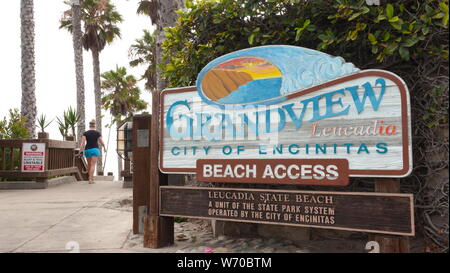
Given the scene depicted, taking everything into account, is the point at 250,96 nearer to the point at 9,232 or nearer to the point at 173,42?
the point at 173,42

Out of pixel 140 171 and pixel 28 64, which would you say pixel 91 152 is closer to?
pixel 28 64

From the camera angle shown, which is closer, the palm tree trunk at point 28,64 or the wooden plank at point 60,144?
the wooden plank at point 60,144

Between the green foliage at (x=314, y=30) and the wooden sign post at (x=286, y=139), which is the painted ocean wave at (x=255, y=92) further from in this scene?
the green foliage at (x=314, y=30)

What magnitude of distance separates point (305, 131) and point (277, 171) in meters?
0.49

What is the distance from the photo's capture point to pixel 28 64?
10953 millimetres

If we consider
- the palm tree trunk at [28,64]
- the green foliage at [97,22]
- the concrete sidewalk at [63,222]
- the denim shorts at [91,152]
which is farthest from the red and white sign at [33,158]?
the green foliage at [97,22]

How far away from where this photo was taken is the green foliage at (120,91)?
28188 mm

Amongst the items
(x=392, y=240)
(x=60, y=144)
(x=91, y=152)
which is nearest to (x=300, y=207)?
(x=392, y=240)

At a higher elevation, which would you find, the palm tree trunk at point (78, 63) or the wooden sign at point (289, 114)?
the palm tree trunk at point (78, 63)

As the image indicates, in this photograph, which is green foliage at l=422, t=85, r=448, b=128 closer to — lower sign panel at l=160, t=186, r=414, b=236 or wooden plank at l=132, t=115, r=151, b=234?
lower sign panel at l=160, t=186, r=414, b=236

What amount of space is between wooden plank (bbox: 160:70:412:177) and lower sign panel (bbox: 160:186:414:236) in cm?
25

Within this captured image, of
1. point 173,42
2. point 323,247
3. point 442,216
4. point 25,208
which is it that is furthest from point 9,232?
point 442,216

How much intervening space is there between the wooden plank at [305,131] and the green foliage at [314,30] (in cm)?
50

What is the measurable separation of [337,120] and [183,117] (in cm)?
172
